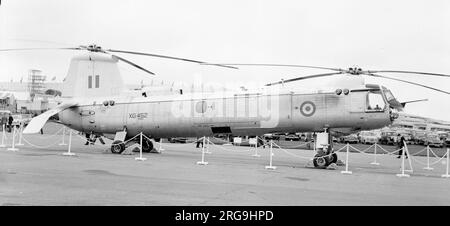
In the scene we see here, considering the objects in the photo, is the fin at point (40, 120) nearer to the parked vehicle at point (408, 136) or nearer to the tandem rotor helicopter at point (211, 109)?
the tandem rotor helicopter at point (211, 109)

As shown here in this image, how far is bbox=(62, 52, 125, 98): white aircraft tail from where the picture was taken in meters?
20.9

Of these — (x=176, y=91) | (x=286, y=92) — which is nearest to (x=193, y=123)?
(x=176, y=91)

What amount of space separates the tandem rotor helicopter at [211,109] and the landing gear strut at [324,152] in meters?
0.04

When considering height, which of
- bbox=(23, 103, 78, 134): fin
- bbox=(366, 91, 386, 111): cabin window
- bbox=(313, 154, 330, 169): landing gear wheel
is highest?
bbox=(366, 91, 386, 111): cabin window

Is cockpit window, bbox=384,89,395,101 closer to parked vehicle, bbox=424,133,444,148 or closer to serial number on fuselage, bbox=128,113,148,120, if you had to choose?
serial number on fuselage, bbox=128,113,148,120

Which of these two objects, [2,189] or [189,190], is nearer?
[2,189]

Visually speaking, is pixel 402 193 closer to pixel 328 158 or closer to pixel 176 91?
pixel 328 158

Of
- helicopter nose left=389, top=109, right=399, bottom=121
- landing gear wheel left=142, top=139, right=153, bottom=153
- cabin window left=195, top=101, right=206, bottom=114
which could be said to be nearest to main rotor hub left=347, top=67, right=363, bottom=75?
helicopter nose left=389, top=109, right=399, bottom=121

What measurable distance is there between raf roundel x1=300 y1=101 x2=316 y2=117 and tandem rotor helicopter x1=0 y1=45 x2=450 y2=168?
1.6 inches

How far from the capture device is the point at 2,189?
8453 mm

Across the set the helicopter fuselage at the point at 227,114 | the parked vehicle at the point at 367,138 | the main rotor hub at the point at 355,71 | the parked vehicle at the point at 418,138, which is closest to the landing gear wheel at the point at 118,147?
the helicopter fuselage at the point at 227,114

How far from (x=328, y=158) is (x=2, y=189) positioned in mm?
11613

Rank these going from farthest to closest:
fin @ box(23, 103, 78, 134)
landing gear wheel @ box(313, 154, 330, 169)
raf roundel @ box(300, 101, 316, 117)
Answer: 1. fin @ box(23, 103, 78, 134)
2. raf roundel @ box(300, 101, 316, 117)
3. landing gear wheel @ box(313, 154, 330, 169)
